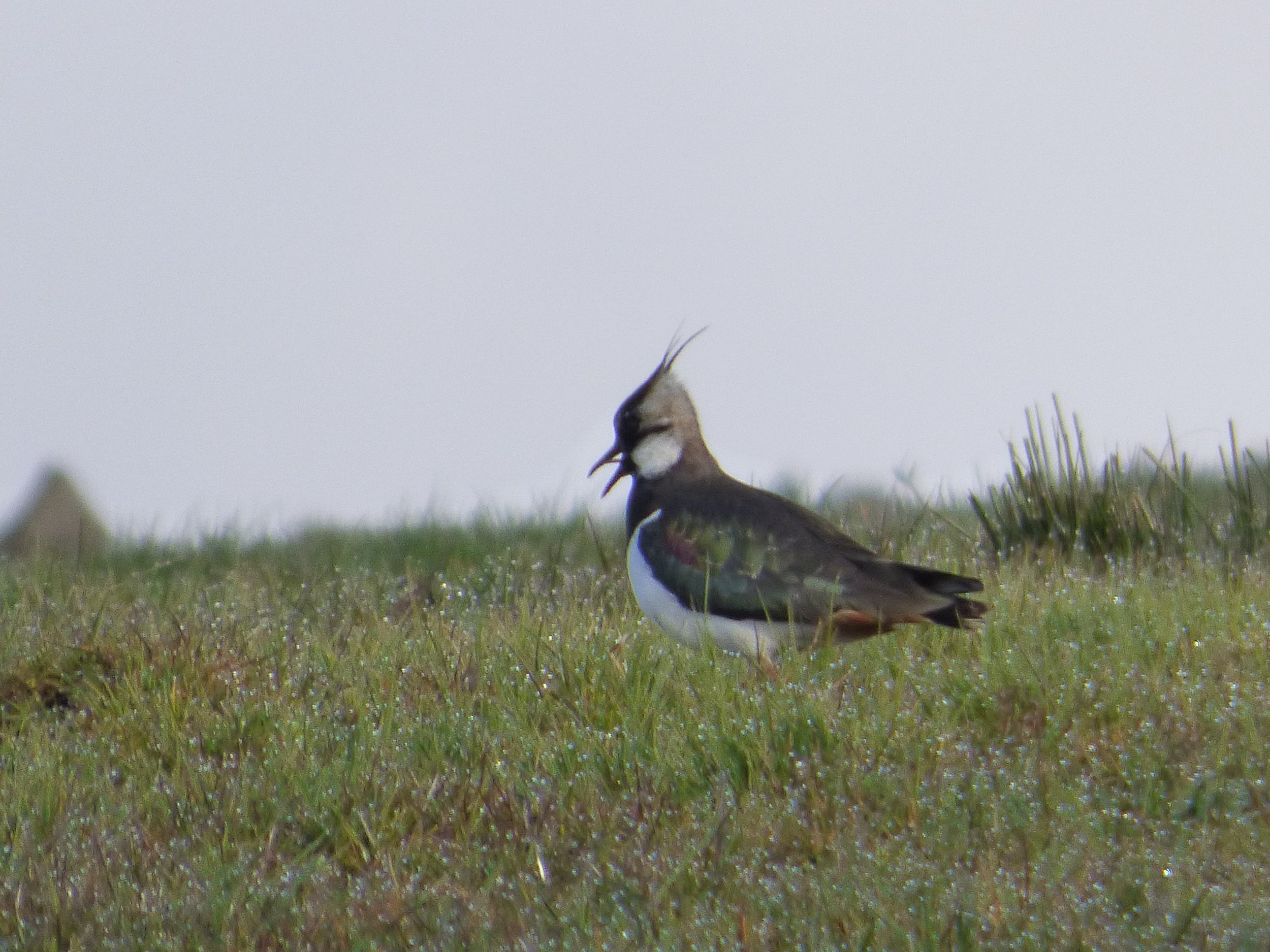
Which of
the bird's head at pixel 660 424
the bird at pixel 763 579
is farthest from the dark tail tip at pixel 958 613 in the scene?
the bird's head at pixel 660 424

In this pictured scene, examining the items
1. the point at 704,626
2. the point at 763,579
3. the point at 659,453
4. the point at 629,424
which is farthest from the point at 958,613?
the point at 629,424

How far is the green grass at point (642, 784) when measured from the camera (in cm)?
354

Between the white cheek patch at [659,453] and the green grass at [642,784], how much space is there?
60cm

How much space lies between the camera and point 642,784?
13.8 ft

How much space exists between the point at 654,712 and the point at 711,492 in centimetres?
111

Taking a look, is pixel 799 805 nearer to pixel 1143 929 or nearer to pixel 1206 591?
pixel 1143 929

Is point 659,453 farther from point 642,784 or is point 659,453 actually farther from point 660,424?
point 642,784

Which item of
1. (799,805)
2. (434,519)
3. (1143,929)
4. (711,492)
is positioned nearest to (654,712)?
(799,805)

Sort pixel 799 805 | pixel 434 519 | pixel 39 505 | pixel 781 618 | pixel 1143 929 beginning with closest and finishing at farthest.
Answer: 1. pixel 1143 929
2. pixel 799 805
3. pixel 781 618
4. pixel 434 519
5. pixel 39 505

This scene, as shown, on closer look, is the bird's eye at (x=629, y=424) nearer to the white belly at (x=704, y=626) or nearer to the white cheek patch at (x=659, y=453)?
the white cheek patch at (x=659, y=453)

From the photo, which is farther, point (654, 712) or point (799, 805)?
point (654, 712)

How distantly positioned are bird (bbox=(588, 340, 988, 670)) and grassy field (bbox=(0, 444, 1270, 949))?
0.13 m

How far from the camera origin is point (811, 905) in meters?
3.48

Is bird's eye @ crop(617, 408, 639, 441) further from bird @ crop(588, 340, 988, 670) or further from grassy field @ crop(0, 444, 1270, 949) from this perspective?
A: grassy field @ crop(0, 444, 1270, 949)
